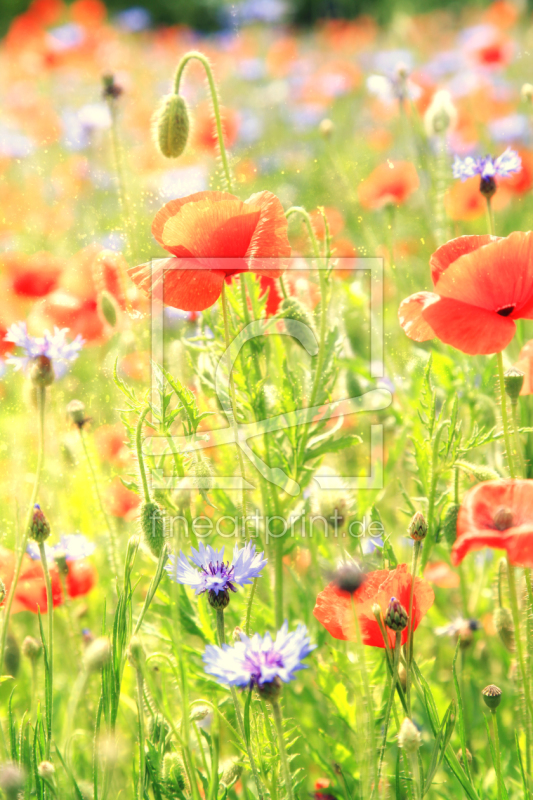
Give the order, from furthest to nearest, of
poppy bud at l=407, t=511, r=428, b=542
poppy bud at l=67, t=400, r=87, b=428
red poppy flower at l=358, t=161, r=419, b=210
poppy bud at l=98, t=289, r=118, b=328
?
red poppy flower at l=358, t=161, r=419, b=210 < poppy bud at l=98, t=289, r=118, b=328 < poppy bud at l=67, t=400, r=87, b=428 < poppy bud at l=407, t=511, r=428, b=542

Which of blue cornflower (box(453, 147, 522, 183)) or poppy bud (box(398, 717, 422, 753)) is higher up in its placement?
blue cornflower (box(453, 147, 522, 183))

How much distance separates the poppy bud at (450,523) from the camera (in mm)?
1131

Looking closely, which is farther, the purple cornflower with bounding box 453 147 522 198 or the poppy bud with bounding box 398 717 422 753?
the purple cornflower with bounding box 453 147 522 198

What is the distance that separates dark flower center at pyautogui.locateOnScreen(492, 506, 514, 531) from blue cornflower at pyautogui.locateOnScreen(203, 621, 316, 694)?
225 mm

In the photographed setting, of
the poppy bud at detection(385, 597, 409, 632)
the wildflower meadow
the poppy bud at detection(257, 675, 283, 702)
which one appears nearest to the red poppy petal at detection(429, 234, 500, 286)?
the wildflower meadow

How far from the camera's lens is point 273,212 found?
1.02 metres

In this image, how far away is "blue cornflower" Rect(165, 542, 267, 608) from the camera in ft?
3.01

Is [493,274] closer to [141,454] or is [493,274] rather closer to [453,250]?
[453,250]

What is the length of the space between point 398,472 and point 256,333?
591mm

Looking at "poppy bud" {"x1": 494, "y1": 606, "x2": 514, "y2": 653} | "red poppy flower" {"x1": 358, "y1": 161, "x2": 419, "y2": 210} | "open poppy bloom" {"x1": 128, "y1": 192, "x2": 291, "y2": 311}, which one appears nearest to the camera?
"open poppy bloom" {"x1": 128, "y1": 192, "x2": 291, "y2": 311}

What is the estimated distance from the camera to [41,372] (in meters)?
1.04

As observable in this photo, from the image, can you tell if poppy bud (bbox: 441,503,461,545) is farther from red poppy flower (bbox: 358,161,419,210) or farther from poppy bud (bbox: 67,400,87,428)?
red poppy flower (bbox: 358,161,419,210)

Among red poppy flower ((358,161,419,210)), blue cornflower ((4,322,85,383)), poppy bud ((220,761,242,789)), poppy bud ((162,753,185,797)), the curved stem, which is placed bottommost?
poppy bud ((220,761,242,789))

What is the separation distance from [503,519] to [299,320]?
0.55 meters
